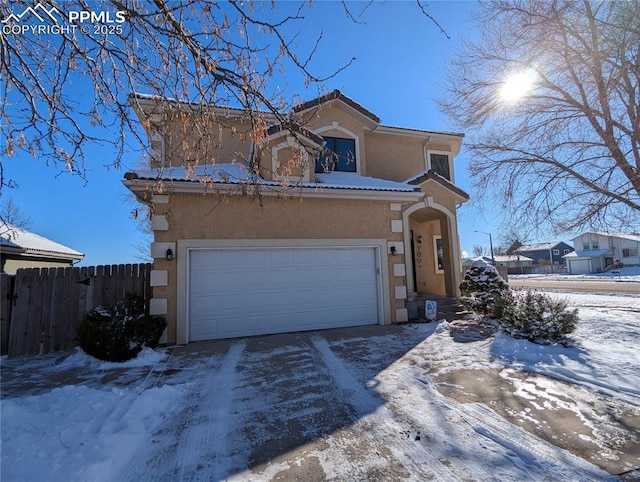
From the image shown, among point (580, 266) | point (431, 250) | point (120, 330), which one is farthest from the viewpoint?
point (580, 266)

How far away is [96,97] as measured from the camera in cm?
362

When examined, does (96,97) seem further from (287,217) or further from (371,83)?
(287,217)

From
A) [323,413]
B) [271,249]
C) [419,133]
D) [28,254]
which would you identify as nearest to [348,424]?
[323,413]

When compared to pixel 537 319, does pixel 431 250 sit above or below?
above

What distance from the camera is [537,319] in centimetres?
666

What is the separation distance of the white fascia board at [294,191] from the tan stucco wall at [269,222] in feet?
0.69

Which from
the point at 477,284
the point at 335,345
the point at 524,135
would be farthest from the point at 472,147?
the point at 335,345

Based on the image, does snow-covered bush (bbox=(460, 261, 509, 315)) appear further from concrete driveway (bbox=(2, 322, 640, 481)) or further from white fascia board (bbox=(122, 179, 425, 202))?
concrete driveway (bbox=(2, 322, 640, 481))

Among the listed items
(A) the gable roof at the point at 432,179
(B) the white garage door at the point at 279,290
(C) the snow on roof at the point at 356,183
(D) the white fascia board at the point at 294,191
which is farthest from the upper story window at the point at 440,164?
(B) the white garage door at the point at 279,290

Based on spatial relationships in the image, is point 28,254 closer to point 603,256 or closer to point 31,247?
point 31,247

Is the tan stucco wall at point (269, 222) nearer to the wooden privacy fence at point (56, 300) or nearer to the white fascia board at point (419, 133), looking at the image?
the wooden privacy fence at point (56, 300)

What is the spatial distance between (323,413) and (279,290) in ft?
14.4

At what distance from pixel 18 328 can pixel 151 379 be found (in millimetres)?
4074

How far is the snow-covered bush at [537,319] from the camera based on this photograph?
6.40 m
